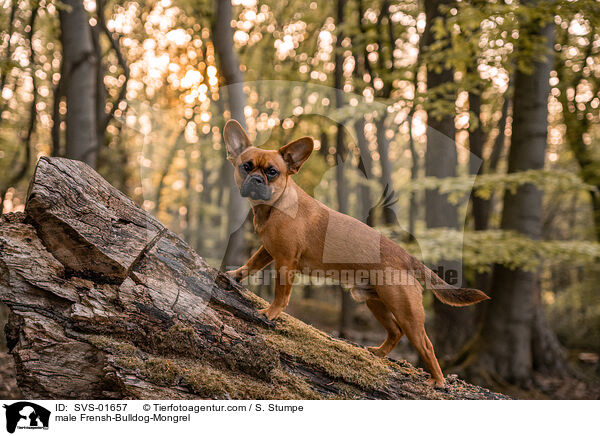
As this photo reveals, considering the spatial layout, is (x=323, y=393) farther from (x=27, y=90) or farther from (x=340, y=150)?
(x=27, y=90)

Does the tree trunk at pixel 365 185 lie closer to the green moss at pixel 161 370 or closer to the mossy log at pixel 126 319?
the mossy log at pixel 126 319

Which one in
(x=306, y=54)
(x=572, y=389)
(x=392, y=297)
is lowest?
(x=572, y=389)

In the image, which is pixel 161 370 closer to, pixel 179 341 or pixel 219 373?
pixel 179 341

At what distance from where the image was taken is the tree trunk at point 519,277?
6711 millimetres

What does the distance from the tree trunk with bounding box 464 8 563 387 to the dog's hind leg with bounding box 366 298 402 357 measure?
3478mm

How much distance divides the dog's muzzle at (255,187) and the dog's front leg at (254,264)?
53 cm

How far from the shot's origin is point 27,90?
420 inches

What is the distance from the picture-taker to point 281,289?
332 centimetres

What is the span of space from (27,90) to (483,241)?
1102 cm

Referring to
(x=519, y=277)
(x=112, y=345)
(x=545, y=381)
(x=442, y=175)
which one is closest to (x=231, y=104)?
(x=112, y=345)
